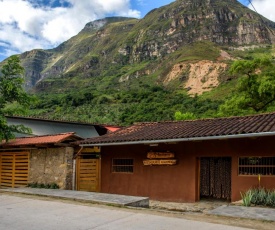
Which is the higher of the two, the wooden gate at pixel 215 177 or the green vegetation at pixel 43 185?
the wooden gate at pixel 215 177

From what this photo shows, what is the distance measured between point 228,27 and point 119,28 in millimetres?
77110

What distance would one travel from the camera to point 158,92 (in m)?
70.8

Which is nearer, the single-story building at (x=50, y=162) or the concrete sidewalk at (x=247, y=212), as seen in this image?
the concrete sidewalk at (x=247, y=212)

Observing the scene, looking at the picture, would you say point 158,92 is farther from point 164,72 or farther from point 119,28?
point 119,28

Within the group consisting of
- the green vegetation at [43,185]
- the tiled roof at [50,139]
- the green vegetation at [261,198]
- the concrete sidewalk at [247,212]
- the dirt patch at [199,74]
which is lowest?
the green vegetation at [43,185]

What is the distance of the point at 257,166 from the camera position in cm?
1188

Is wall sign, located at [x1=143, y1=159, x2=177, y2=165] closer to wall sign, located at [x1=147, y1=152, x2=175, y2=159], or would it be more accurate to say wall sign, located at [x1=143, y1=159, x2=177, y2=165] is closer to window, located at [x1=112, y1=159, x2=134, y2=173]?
wall sign, located at [x1=147, y1=152, x2=175, y2=159]

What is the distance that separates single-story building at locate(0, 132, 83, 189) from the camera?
53.2 ft

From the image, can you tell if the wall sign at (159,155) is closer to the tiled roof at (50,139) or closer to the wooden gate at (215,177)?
the wooden gate at (215,177)

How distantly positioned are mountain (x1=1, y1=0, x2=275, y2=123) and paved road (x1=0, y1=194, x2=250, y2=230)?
185ft

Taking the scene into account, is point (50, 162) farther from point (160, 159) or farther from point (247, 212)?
point (247, 212)

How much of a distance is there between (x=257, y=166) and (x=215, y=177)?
2169 millimetres

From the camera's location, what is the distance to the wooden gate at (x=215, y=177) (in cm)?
1332

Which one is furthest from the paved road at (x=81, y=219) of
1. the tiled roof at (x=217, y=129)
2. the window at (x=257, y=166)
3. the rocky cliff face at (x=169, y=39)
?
the rocky cliff face at (x=169, y=39)
